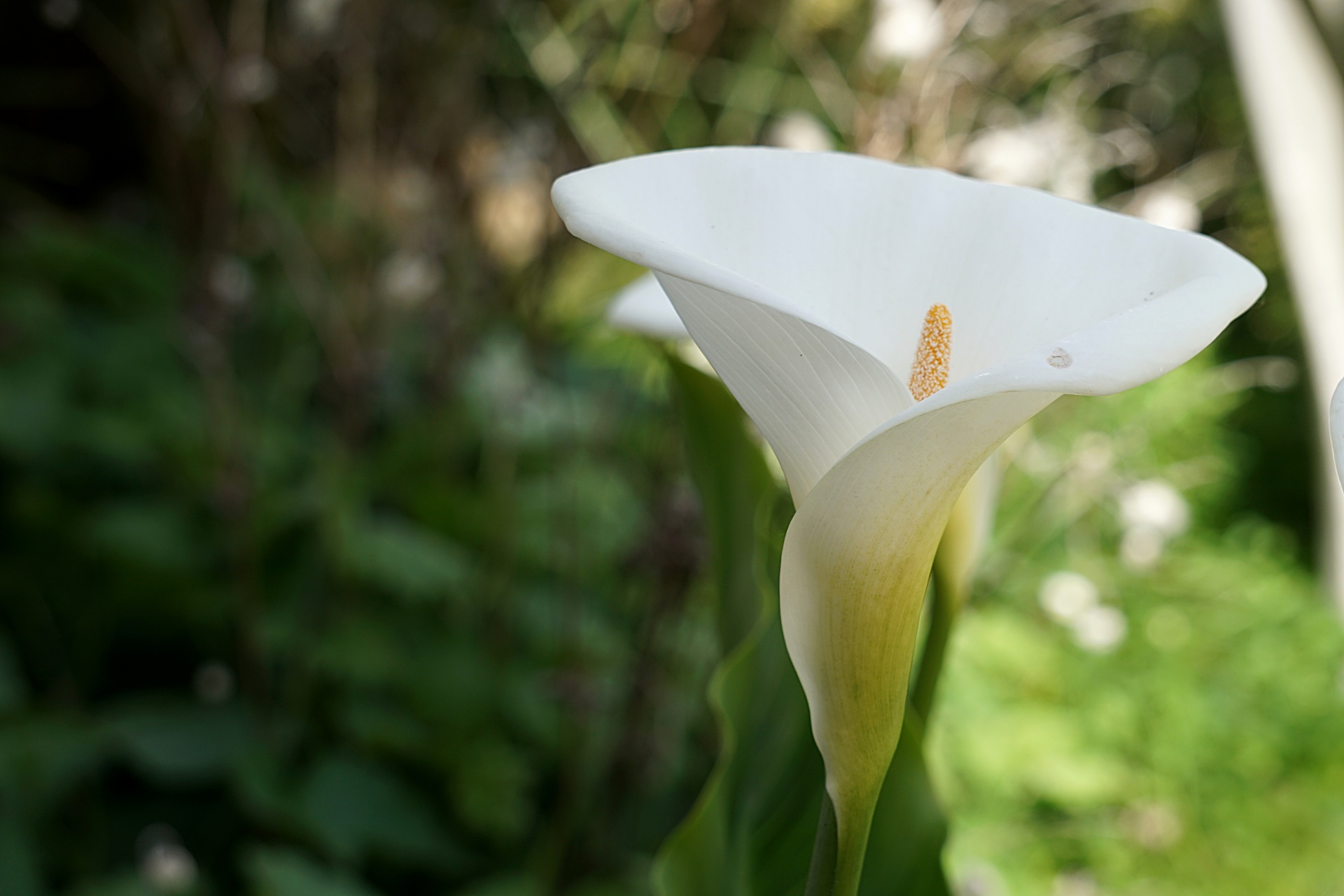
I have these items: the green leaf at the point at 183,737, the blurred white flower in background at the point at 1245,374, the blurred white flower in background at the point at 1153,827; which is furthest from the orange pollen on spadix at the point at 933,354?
the blurred white flower in background at the point at 1245,374

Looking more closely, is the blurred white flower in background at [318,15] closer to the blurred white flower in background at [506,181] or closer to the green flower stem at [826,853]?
the blurred white flower in background at [506,181]

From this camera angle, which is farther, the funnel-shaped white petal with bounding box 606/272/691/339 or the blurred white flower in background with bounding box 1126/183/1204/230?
the blurred white flower in background with bounding box 1126/183/1204/230

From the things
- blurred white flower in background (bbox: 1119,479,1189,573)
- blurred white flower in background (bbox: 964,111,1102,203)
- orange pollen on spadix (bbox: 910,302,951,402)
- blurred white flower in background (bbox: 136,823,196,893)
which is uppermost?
orange pollen on spadix (bbox: 910,302,951,402)

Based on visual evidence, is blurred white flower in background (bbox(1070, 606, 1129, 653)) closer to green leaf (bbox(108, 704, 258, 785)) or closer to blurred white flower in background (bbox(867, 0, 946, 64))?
blurred white flower in background (bbox(867, 0, 946, 64))

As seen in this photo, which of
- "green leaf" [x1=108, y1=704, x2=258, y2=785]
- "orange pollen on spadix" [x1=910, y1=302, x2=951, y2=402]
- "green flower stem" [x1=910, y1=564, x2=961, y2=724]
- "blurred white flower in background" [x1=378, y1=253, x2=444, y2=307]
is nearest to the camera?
"orange pollen on spadix" [x1=910, y1=302, x2=951, y2=402]

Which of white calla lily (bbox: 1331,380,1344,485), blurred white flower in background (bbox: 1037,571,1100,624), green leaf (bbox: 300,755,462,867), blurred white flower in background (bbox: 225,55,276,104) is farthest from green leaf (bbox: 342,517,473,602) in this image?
blurred white flower in background (bbox: 1037,571,1100,624)

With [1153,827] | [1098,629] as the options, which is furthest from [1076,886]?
[1098,629]

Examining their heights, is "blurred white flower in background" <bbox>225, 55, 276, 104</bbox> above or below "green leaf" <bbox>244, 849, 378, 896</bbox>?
above

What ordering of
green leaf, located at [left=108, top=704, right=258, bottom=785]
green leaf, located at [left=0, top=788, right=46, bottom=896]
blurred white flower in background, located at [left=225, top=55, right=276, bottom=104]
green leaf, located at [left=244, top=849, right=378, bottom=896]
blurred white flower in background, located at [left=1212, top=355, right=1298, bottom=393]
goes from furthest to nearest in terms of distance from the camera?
blurred white flower in background, located at [left=1212, top=355, right=1298, bottom=393], blurred white flower in background, located at [left=225, top=55, right=276, bottom=104], green leaf, located at [left=108, top=704, right=258, bottom=785], green leaf, located at [left=0, top=788, right=46, bottom=896], green leaf, located at [left=244, top=849, right=378, bottom=896]

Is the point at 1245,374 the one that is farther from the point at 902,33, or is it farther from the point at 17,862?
the point at 17,862
